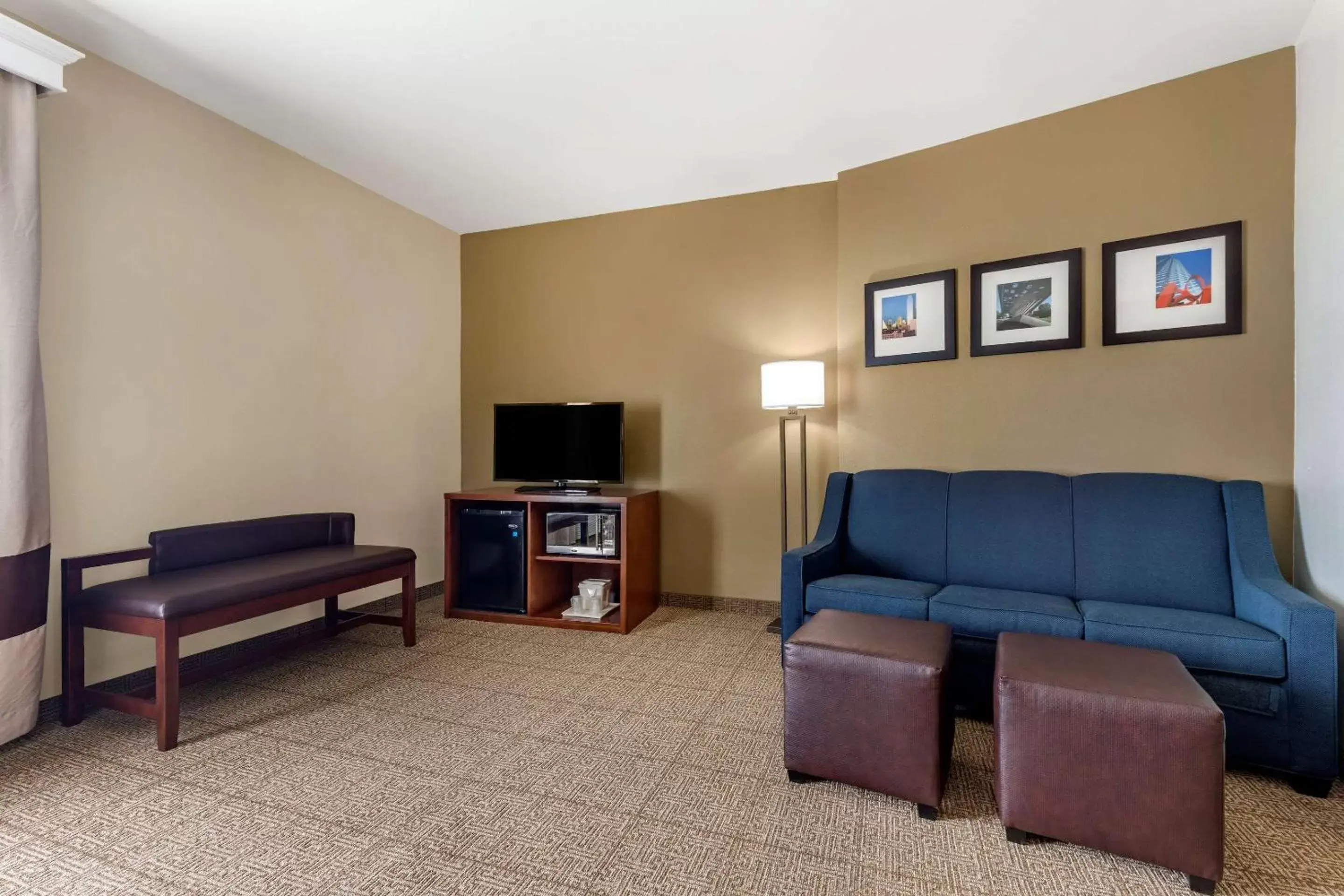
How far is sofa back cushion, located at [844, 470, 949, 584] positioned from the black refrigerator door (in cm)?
196

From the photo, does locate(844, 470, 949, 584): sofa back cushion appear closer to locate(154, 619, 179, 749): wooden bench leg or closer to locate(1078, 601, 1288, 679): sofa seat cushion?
locate(1078, 601, 1288, 679): sofa seat cushion

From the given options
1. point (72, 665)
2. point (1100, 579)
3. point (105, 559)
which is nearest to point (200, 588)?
point (105, 559)

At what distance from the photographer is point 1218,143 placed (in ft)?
8.20

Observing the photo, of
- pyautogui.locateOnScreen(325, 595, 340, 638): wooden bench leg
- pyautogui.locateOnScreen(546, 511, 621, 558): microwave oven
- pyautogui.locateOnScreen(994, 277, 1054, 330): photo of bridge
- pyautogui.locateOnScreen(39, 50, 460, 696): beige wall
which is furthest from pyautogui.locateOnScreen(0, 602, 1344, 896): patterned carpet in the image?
pyautogui.locateOnScreen(994, 277, 1054, 330): photo of bridge

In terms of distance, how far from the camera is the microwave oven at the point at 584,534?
360cm

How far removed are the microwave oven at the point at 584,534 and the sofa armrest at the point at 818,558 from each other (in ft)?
3.86

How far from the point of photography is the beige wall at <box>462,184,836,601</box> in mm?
3678

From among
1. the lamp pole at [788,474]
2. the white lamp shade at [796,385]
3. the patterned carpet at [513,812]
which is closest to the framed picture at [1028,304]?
the white lamp shade at [796,385]

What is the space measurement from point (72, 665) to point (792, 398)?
329 centimetres

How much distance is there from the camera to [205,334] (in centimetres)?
280

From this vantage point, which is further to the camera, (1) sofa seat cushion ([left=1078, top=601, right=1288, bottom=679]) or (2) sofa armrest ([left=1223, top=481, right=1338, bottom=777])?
(1) sofa seat cushion ([left=1078, top=601, right=1288, bottom=679])

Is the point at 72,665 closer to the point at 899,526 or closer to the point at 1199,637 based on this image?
the point at 899,526

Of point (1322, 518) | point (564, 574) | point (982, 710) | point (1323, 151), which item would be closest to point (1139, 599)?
point (1322, 518)

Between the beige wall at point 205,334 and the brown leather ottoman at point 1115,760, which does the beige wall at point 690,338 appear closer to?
the beige wall at point 205,334
